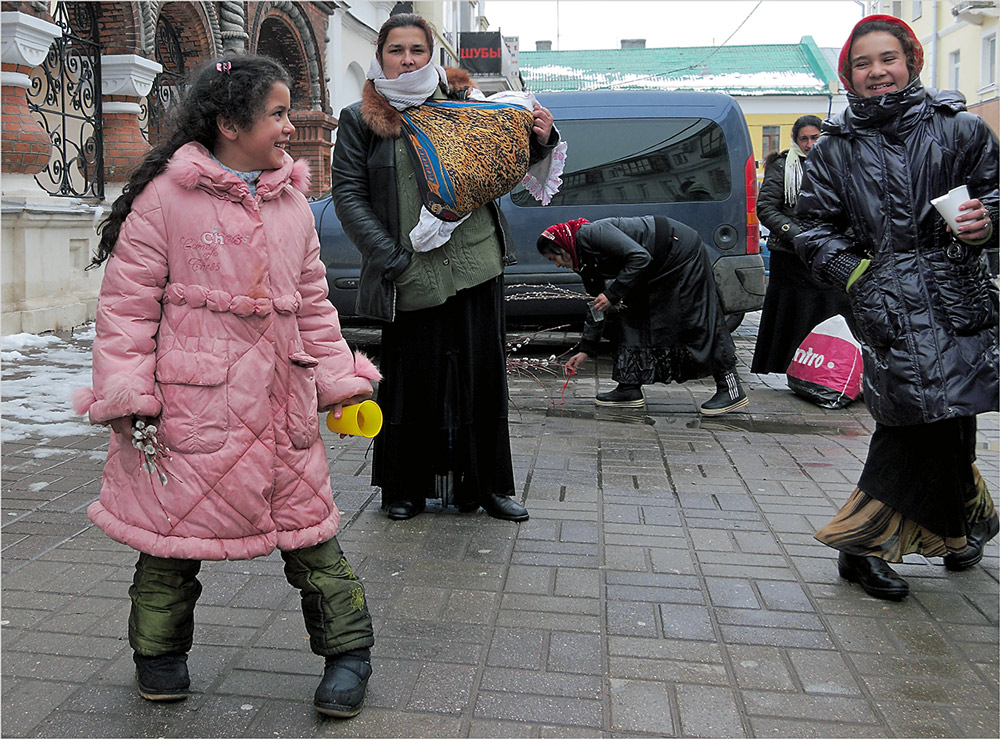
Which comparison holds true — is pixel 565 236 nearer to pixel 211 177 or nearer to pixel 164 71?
pixel 211 177

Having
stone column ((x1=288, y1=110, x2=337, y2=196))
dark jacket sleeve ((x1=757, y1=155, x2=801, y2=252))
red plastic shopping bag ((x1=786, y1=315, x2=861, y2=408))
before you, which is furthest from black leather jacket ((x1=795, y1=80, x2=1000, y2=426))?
stone column ((x1=288, y1=110, x2=337, y2=196))

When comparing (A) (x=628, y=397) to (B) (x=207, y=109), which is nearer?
(B) (x=207, y=109)

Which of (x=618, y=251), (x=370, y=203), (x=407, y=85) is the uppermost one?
(x=407, y=85)

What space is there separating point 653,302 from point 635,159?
8.00 feet

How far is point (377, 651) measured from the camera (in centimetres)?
292

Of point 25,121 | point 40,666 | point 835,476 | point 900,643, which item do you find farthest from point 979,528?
point 25,121

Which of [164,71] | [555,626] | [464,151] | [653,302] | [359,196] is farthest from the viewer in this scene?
[164,71]

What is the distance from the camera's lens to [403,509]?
13.7 feet

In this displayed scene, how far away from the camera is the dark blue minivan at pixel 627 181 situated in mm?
8328

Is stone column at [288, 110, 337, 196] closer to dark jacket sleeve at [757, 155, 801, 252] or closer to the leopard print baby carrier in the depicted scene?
dark jacket sleeve at [757, 155, 801, 252]

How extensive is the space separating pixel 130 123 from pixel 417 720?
9812mm

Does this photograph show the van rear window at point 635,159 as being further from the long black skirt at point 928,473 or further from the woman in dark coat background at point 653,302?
the long black skirt at point 928,473

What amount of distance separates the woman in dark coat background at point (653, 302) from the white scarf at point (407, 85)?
2332 millimetres

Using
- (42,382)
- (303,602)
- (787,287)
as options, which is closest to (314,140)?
(42,382)
